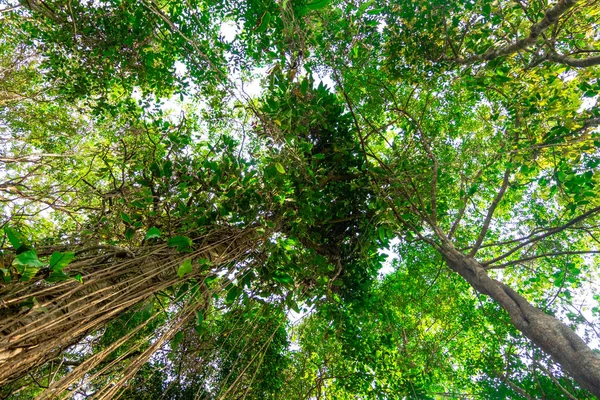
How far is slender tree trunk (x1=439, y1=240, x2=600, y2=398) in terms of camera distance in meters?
1.74

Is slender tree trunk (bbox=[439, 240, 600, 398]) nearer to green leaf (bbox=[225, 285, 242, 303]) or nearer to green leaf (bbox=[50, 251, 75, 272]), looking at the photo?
green leaf (bbox=[225, 285, 242, 303])

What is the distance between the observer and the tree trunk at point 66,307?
108 cm

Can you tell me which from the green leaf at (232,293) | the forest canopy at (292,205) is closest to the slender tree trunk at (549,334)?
the forest canopy at (292,205)

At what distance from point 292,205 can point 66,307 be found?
1621mm

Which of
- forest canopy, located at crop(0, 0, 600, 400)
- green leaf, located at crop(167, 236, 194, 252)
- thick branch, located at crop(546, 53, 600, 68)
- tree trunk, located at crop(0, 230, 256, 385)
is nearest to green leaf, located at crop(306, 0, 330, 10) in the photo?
forest canopy, located at crop(0, 0, 600, 400)

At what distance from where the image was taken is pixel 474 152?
4215 mm

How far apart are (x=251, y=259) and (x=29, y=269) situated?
1342 millimetres

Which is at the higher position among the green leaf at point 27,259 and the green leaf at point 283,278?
the green leaf at point 283,278

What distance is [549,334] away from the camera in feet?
6.58

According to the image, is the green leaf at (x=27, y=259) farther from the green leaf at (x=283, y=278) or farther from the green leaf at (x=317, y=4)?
the green leaf at (x=283, y=278)

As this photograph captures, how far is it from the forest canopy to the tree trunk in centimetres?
1

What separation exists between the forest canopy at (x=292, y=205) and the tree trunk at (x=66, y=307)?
11mm

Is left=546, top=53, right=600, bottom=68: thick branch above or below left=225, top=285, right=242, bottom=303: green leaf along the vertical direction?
above

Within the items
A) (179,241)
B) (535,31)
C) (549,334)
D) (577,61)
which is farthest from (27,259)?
(577,61)
